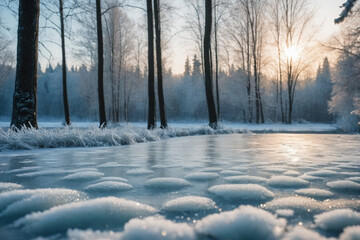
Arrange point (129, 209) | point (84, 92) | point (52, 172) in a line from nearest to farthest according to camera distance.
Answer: point (129, 209) < point (52, 172) < point (84, 92)

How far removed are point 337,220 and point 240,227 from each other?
0.28 metres

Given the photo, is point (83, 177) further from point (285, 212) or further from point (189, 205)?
point (285, 212)

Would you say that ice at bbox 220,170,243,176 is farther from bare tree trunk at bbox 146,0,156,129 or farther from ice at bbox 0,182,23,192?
bare tree trunk at bbox 146,0,156,129

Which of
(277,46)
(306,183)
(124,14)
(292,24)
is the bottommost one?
(306,183)

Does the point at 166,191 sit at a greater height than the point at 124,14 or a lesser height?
lesser

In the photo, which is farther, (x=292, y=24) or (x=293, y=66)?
(x=293, y=66)

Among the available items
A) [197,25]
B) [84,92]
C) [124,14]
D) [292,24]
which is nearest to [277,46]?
[292,24]

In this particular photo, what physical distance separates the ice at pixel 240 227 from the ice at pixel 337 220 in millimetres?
104

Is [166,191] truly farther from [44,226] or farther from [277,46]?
[277,46]

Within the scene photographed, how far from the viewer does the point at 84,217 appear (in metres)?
0.65

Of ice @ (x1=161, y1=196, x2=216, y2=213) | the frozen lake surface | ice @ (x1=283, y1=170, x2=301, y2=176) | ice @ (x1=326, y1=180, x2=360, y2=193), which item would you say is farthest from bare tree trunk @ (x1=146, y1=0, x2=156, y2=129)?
ice @ (x1=161, y1=196, x2=216, y2=213)

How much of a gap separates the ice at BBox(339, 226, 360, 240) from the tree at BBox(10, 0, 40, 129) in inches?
190

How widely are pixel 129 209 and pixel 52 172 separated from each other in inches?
39.5

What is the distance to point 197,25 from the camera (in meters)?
18.6
